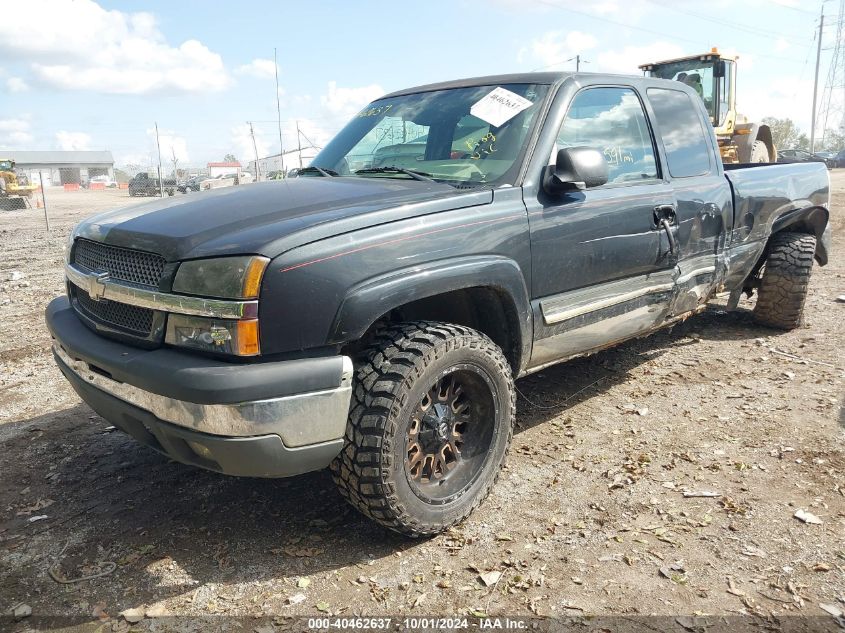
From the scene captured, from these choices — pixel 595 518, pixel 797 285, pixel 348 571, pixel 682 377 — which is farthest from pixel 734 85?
pixel 348 571

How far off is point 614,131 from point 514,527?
7.54ft

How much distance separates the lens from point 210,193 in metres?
3.22

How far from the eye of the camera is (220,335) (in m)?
2.31

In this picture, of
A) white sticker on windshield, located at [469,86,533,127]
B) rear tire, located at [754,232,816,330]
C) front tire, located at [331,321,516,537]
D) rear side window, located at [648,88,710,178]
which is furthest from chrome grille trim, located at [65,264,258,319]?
rear tire, located at [754,232,816,330]

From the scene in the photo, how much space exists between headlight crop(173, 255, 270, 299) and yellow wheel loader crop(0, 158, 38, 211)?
974 inches

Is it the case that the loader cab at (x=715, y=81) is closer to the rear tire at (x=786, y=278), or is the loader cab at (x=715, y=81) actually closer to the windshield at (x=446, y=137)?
the rear tire at (x=786, y=278)

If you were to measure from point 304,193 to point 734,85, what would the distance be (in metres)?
12.9

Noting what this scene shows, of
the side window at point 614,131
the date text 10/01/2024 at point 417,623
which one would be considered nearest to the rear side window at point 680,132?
the side window at point 614,131

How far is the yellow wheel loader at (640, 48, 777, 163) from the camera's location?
12.6 m

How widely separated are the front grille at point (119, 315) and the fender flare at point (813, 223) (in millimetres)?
4734

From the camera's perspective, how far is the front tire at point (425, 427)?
2527 millimetres

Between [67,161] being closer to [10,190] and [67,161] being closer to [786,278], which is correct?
[10,190]

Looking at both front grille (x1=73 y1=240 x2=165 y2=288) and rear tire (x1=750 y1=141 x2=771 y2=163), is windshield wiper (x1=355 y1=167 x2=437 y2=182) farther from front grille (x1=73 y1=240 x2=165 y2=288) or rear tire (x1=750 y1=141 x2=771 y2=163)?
rear tire (x1=750 y1=141 x2=771 y2=163)

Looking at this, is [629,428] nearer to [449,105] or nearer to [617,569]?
[617,569]
